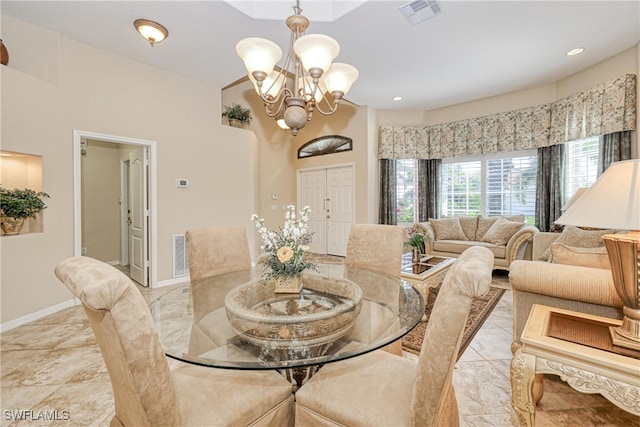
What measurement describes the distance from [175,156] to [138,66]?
3.92 ft

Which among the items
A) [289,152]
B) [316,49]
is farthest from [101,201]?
[316,49]

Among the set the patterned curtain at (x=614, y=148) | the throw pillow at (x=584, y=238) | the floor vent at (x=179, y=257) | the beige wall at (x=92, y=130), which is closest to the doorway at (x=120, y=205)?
the beige wall at (x=92, y=130)

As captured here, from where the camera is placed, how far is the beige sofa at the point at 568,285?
5.45ft

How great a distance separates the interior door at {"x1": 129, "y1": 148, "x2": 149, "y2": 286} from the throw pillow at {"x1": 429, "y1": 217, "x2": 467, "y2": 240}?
4.68m

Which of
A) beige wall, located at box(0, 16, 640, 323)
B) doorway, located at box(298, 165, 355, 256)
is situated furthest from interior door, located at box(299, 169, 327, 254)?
beige wall, located at box(0, 16, 640, 323)

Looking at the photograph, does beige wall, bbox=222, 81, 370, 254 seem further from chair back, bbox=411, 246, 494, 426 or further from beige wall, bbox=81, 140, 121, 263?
chair back, bbox=411, 246, 494, 426

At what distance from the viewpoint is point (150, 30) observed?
2.89 meters

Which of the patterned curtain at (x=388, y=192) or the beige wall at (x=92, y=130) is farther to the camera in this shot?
the patterned curtain at (x=388, y=192)

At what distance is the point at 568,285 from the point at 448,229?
11.2ft

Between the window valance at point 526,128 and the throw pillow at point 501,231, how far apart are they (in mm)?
1356

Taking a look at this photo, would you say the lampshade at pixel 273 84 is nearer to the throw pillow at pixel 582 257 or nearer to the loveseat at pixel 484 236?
the throw pillow at pixel 582 257

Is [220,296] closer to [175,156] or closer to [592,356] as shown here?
[592,356]

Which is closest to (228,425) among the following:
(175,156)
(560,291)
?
(560,291)

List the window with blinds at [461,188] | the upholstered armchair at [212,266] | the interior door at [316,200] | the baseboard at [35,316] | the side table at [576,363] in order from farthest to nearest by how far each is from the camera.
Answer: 1. the interior door at [316,200]
2. the window with blinds at [461,188]
3. the baseboard at [35,316]
4. the upholstered armchair at [212,266]
5. the side table at [576,363]
